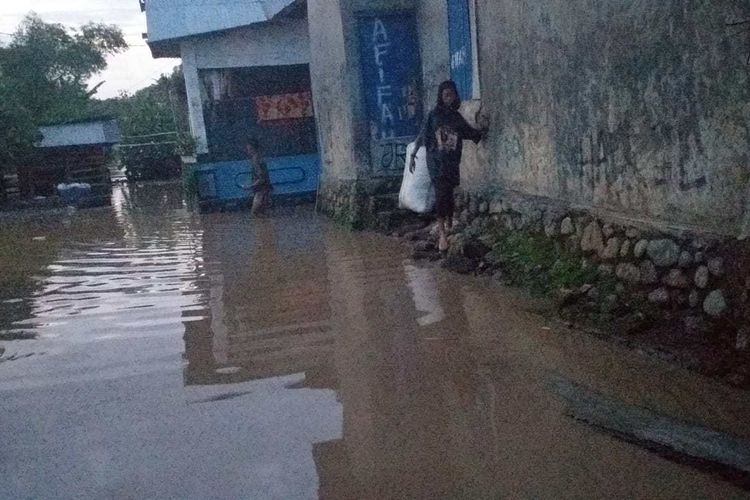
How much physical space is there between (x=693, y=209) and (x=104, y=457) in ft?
11.1

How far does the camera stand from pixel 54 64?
35.0 m

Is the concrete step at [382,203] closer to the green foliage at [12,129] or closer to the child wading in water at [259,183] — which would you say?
the child wading in water at [259,183]

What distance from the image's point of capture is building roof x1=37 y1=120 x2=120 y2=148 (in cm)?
2736

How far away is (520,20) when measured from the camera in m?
6.70

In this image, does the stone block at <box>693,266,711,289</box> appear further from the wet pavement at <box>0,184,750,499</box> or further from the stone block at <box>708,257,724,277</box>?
the wet pavement at <box>0,184,750,499</box>

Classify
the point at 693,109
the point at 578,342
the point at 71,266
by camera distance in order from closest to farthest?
the point at 693,109 < the point at 578,342 < the point at 71,266

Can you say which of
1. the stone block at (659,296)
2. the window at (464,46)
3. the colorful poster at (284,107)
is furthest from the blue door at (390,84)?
the colorful poster at (284,107)

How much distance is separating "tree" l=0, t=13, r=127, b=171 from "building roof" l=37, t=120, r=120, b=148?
1.21 metres

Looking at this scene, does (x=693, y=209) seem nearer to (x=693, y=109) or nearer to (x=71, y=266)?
(x=693, y=109)

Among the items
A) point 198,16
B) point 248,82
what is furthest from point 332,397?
point 198,16

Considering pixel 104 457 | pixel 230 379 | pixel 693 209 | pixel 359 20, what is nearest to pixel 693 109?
pixel 693 209

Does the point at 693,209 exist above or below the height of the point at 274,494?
above

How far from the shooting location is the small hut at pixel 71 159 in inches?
1021

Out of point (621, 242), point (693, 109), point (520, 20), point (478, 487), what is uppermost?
point (520, 20)
